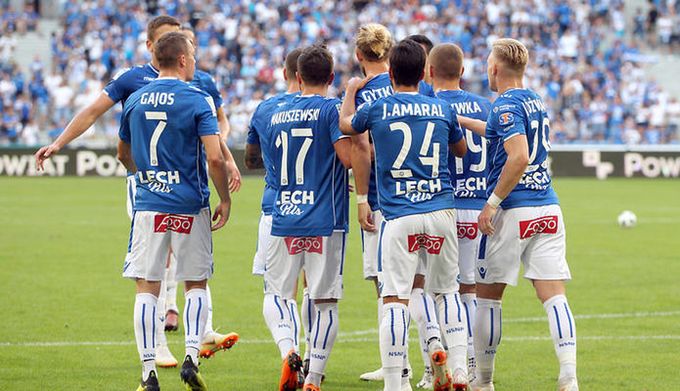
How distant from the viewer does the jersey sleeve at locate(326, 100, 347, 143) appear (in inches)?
328

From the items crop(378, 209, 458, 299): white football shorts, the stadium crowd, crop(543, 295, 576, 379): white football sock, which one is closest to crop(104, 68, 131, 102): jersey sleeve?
crop(378, 209, 458, 299): white football shorts

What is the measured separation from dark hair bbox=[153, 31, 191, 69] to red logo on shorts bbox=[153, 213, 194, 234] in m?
1.08

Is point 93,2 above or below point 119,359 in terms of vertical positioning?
above

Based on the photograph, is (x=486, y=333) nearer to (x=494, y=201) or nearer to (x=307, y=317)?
(x=494, y=201)

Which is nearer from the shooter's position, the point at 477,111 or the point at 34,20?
the point at 477,111

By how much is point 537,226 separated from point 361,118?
1451mm

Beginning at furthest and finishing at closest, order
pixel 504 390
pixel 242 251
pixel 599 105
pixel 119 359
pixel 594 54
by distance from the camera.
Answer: pixel 594 54, pixel 599 105, pixel 242 251, pixel 119 359, pixel 504 390

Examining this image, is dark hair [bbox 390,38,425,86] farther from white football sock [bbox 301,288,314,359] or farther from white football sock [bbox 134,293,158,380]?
white football sock [bbox 134,293,158,380]

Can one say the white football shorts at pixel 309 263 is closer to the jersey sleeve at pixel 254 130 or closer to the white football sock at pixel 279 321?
the white football sock at pixel 279 321

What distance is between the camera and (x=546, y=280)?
323 inches

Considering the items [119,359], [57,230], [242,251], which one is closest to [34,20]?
[57,230]

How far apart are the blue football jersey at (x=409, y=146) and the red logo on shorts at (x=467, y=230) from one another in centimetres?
102

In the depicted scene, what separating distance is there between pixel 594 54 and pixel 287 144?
1422 inches

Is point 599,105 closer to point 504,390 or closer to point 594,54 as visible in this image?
point 594,54
